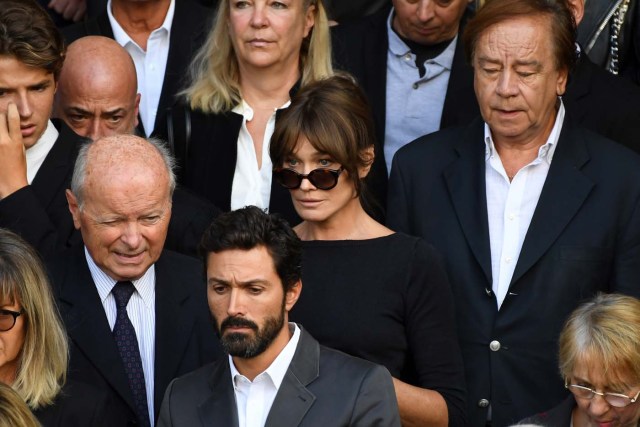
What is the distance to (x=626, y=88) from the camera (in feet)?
22.6

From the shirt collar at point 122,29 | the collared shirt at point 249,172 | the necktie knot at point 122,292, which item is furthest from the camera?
the shirt collar at point 122,29

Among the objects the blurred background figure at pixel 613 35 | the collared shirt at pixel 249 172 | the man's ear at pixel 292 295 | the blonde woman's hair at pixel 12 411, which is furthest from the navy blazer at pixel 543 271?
the blonde woman's hair at pixel 12 411

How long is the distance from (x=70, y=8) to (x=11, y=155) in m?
2.33

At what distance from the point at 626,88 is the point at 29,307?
3.06 metres

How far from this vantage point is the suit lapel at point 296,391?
5059 mm

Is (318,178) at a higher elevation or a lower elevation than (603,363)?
higher

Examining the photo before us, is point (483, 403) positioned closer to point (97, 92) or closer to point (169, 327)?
point (169, 327)

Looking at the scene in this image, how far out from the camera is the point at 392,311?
5.69 metres

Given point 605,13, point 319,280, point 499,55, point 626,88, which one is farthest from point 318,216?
point 605,13

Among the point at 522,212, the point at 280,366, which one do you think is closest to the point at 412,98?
the point at 522,212

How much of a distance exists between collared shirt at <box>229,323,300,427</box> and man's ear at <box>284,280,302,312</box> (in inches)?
4.8

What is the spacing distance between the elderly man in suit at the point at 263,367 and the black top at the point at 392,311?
434mm

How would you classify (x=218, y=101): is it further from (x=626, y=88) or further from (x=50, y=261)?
(x=626, y=88)

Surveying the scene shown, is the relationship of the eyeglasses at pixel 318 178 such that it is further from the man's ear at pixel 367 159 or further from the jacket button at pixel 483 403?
the jacket button at pixel 483 403
